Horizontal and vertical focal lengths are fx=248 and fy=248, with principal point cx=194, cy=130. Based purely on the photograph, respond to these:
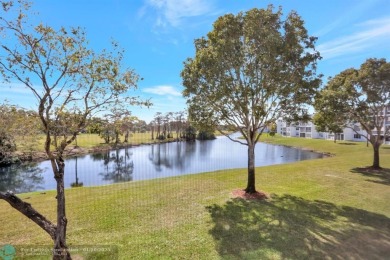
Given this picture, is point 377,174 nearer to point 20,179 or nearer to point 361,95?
point 361,95

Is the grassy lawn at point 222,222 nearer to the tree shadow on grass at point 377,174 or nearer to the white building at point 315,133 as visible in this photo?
the tree shadow on grass at point 377,174

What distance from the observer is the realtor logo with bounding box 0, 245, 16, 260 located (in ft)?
29.3

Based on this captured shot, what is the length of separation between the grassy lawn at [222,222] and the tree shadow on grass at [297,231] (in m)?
0.04

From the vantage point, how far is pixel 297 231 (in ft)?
A: 35.9

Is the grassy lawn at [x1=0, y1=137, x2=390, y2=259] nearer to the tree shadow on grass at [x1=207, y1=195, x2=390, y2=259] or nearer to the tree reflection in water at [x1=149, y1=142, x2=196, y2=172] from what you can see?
the tree shadow on grass at [x1=207, y1=195, x2=390, y2=259]

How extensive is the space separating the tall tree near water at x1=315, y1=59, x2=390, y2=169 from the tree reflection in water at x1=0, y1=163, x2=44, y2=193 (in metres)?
31.7

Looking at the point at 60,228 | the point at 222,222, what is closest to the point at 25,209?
the point at 60,228

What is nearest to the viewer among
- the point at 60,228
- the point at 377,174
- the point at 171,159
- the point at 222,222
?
the point at 60,228

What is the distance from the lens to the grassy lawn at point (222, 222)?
9.40 metres

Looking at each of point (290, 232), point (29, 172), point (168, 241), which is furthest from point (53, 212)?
point (29, 172)

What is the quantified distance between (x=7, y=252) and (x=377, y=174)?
29212 millimetres

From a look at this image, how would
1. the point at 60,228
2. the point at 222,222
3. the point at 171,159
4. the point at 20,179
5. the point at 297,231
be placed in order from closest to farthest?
the point at 60,228 < the point at 297,231 < the point at 222,222 < the point at 20,179 < the point at 171,159

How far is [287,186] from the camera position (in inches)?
772

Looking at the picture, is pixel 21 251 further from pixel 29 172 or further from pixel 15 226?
pixel 29 172
